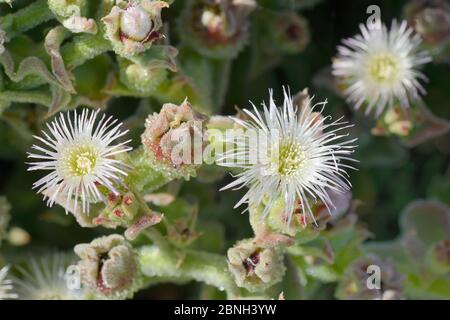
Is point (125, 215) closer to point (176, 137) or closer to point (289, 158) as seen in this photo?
point (176, 137)

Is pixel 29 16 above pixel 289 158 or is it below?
above

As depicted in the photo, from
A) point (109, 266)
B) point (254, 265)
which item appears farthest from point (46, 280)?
point (254, 265)

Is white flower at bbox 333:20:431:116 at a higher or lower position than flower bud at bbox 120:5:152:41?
higher

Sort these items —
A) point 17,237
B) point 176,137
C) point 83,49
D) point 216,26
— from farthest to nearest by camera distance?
point 17,237
point 216,26
point 83,49
point 176,137

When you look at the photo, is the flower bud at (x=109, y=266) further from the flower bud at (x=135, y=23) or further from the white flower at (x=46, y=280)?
the flower bud at (x=135, y=23)

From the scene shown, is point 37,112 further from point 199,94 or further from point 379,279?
point 379,279

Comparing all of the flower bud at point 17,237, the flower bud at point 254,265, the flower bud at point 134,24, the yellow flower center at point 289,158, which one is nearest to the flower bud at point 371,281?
the flower bud at point 254,265

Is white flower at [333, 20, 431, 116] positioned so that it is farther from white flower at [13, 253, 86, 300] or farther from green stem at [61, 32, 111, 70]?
white flower at [13, 253, 86, 300]

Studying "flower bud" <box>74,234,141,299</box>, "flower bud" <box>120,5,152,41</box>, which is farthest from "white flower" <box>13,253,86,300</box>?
"flower bud" <box>120,5,152,41</box>
